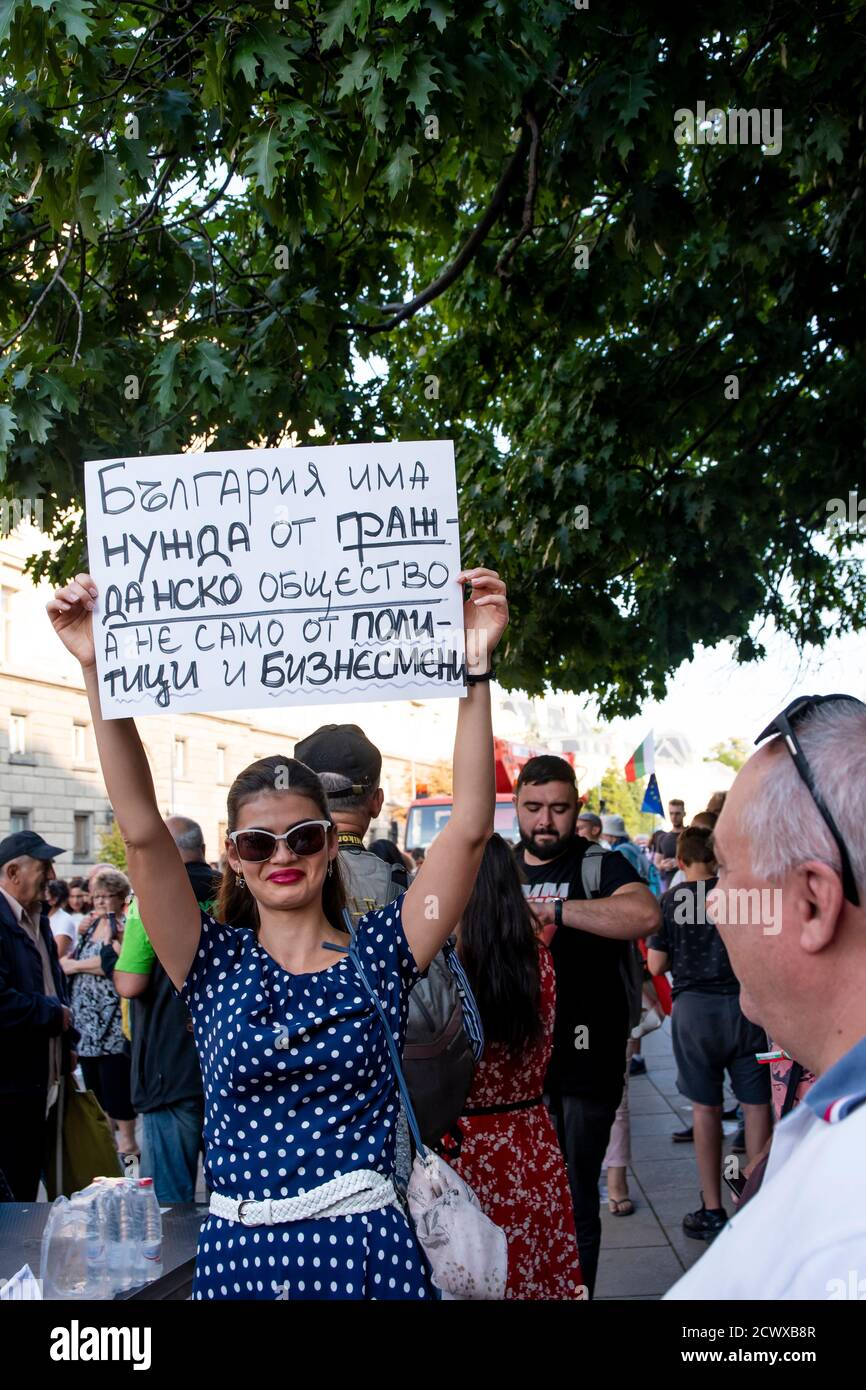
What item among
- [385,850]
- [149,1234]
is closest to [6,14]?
[149,1234]

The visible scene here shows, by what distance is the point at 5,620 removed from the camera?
31078mm

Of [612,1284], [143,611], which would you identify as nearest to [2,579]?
[612,1284]

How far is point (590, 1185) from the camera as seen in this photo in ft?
15.4

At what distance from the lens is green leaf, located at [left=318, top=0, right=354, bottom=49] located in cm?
405

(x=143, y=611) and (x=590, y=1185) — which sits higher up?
(x=143, y=611)

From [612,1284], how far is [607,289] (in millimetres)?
5330

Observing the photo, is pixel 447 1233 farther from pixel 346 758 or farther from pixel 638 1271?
pixel 638 1271

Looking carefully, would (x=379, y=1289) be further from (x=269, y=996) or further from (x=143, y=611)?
(x=143, y=611)

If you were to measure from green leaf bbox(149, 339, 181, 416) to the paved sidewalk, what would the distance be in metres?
3.63

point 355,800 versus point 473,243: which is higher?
point 473,243

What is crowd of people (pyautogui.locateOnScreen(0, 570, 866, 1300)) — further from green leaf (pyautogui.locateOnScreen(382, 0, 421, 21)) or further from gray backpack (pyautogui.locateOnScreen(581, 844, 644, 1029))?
green leaf (pyautogui.locateOnScreen(382, 0, 421, 21))

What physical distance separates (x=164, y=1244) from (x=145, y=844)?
1.02 metres

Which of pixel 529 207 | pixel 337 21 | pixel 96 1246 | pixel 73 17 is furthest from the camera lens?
pixel 529 207

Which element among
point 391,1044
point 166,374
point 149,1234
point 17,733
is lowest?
point 149,1234
